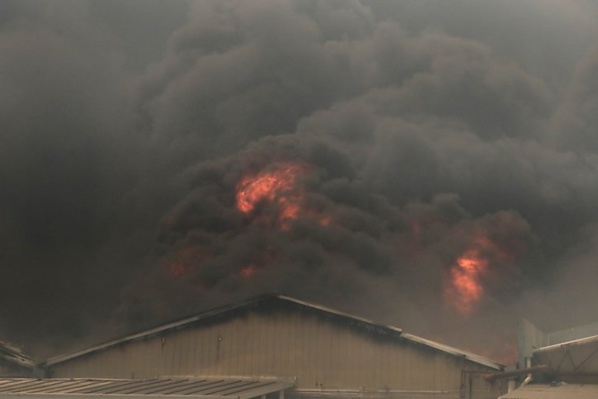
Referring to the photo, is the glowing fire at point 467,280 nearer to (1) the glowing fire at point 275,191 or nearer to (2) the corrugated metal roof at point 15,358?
(1) the glowing fire at point 275,191

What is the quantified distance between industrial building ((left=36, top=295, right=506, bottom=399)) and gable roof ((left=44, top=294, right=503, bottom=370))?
0.11 feet

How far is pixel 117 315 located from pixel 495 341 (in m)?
21.1

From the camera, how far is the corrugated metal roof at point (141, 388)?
103 feet

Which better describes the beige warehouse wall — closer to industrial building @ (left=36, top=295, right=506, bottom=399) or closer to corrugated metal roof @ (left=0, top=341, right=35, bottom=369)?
industrial building @ (left=36, top=295, right=506, bottom=399)

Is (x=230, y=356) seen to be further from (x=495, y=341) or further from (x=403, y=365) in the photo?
(x=495, y=341)

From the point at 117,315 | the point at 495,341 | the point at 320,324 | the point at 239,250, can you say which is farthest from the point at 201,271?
the point at 320,324

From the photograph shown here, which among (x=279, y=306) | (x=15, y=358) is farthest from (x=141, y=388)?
(x=15, y=358)

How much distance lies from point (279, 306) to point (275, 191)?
22.0 metres

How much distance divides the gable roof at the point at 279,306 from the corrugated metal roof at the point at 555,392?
312 centimetres

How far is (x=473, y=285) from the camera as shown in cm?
5194

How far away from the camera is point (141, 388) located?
32.7 m

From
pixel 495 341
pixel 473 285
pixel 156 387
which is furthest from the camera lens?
pixel 473 285

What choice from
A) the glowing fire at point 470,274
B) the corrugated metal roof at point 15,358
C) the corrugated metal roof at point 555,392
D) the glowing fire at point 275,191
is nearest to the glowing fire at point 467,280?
the glowing fire at point 470,274

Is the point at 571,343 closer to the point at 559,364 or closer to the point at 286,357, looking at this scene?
the point at 559,364
